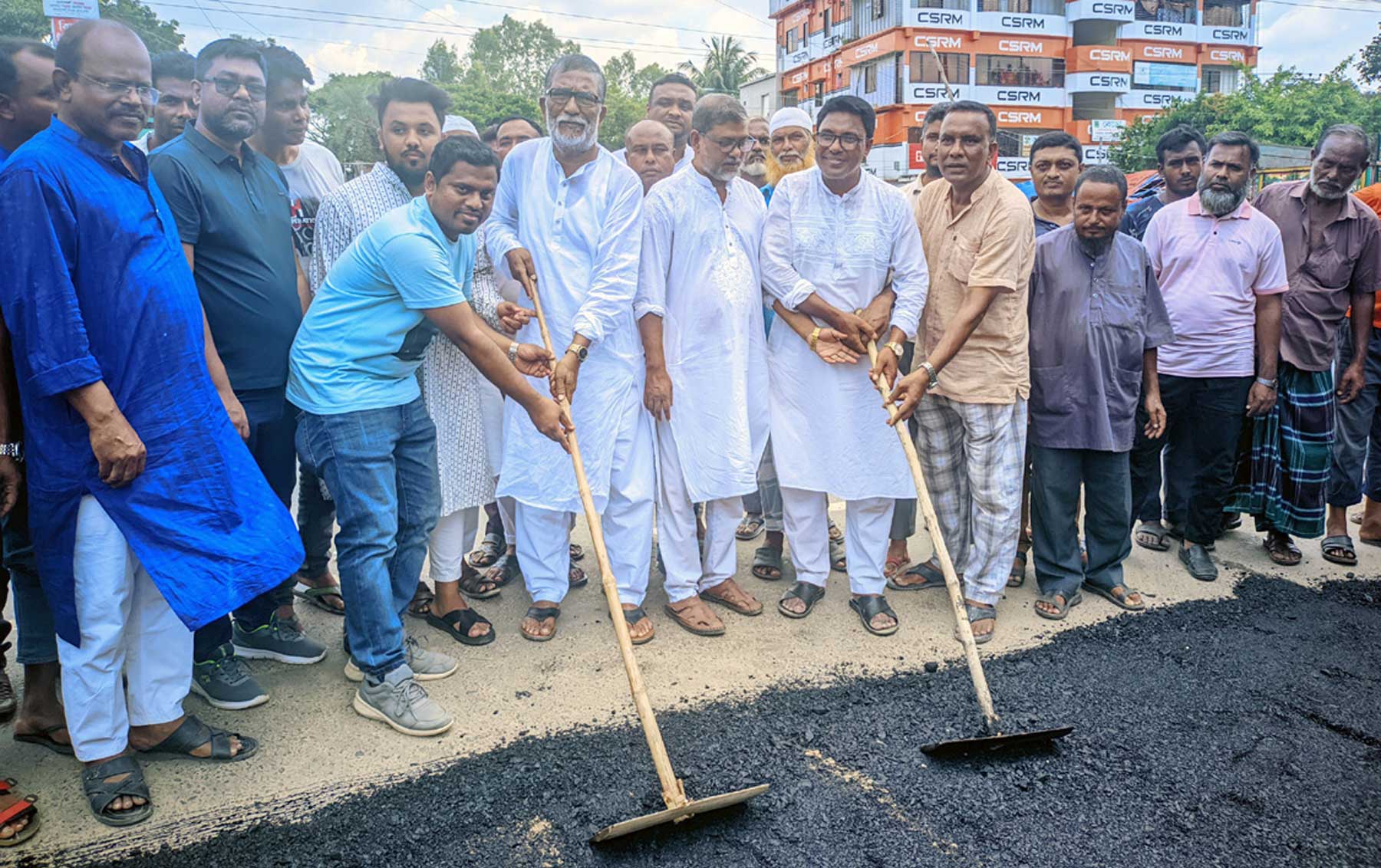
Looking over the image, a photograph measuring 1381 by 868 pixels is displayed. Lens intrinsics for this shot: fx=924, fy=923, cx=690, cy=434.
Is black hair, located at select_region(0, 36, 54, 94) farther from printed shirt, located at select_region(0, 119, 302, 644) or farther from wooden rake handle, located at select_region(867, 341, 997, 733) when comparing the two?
wooden rake handle, located at select_region(867, 341, 997, 733)

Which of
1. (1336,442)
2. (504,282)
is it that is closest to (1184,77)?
(1336,442)

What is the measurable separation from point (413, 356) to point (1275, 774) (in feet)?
10.2

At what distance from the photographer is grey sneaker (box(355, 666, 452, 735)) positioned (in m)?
3.05

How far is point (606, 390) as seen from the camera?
3812 mm

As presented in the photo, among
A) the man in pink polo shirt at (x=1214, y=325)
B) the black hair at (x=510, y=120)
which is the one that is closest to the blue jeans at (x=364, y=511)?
the black hair at (x=510, y=120)

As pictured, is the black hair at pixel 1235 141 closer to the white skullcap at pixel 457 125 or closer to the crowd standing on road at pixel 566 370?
the crowd standing on road at pixel 566 370

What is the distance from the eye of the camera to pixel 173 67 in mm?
4137

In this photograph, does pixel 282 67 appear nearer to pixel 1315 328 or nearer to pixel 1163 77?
pixel 1315 328

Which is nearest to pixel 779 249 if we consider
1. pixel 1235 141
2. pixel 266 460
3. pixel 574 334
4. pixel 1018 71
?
pixel 574 334

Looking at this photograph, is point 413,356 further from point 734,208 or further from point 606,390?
point 734,208

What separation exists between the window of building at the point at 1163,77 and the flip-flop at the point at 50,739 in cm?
4178

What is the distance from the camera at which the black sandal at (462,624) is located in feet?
12.3

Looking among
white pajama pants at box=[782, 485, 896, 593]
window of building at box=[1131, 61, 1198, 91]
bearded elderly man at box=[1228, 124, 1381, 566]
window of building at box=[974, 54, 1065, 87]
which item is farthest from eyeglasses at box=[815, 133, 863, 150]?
window of building at box=[1131, 61, 1198, 91]

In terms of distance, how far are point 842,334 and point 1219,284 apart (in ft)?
6.87
